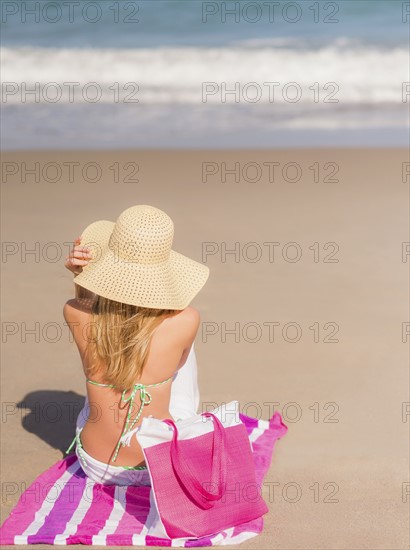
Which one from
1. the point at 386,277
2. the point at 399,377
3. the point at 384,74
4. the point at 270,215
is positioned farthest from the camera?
the point at 384,74

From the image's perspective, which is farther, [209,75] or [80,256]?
[209,75]

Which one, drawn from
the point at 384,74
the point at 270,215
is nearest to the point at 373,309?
the point at 270,215

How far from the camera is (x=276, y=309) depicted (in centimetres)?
534

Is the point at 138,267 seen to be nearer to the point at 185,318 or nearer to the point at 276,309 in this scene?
the point at 185,318

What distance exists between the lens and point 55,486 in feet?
11.5

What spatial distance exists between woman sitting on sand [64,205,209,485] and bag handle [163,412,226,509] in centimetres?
25

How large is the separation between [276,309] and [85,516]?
2309mm

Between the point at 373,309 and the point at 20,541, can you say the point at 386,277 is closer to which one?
the point at 373,309

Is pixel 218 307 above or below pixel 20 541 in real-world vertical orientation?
above

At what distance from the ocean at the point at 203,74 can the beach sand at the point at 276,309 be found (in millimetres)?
795

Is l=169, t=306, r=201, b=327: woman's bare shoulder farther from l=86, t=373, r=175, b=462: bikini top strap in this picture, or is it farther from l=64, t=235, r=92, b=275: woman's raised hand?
l=64, t=235, r=92, b=275: woman's raised hand

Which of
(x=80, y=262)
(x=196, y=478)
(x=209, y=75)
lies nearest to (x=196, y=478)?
(x=196, y=478)

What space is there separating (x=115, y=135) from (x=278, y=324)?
4510 mm

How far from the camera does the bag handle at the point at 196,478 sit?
123 inches
